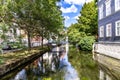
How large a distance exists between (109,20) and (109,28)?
1.04 meters

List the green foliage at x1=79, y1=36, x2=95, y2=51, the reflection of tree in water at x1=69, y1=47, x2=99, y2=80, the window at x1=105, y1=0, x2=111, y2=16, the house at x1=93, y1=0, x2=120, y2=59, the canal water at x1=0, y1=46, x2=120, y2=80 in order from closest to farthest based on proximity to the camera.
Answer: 1. the canal water at x1=0, y1=46, x2=120, y2=80
2. the reflection of tree in water at x1=69, y1=47, x2=99, y2=80
3. the house at x1=93, y1=0, x2=120, y2=59
4. the window at x1=105, y1=0, x2=111, y2=16
5. the green foliage at x1=79, y1=36, x2=95, y2=51

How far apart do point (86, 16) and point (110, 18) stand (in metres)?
21.9

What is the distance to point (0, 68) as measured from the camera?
14.5 m

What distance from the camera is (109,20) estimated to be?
29.4 m

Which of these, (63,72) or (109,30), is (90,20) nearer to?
(109,30)

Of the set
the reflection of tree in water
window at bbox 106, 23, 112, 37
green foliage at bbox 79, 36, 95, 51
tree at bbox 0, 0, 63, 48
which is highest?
tree at bbox 0, 0, 63, 48

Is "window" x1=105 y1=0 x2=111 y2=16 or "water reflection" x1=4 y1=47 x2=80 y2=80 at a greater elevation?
"window" x1=105 y1=0 x2=111 y2=16

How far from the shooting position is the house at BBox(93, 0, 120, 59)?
25.6m

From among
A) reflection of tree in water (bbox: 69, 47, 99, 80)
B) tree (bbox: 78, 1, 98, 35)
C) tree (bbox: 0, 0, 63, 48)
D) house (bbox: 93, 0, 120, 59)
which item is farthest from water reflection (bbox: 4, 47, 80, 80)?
tree (bbox: 78, 1, 98, 35)

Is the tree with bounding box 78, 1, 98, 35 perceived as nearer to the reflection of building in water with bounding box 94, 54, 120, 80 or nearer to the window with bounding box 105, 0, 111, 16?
the window with bounding box 105, 0, 111, 16

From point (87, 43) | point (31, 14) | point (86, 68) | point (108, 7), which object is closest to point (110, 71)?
point (86, 68)

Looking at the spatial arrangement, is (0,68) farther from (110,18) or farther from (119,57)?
(110,18)

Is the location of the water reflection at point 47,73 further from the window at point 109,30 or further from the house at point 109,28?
the window at point 109,30

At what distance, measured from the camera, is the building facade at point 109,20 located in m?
26.4
